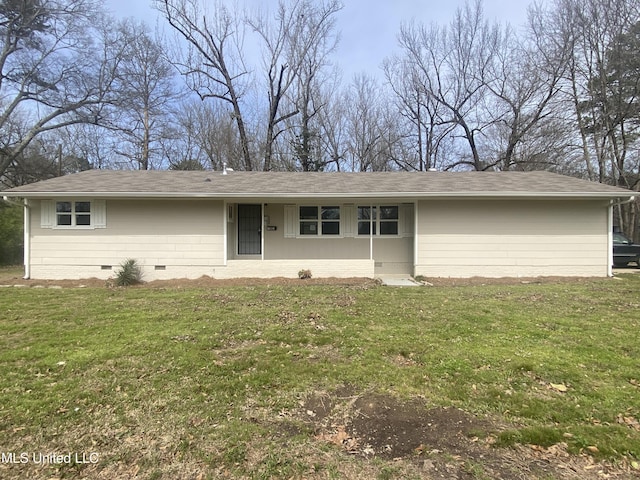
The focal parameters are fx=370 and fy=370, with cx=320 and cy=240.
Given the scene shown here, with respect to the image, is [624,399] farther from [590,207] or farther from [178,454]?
[590,207]

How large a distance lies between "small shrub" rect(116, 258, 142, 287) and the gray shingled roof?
1927 mm

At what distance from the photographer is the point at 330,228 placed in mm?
11938

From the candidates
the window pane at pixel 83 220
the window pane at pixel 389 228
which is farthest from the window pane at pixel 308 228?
the window pane at pixel 83 220

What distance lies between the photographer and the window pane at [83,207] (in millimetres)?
10836

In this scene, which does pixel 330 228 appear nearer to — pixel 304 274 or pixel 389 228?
pixel 389 228

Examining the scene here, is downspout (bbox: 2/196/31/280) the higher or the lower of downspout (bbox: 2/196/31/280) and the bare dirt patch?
the higher

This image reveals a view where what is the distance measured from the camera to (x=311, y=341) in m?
4.78

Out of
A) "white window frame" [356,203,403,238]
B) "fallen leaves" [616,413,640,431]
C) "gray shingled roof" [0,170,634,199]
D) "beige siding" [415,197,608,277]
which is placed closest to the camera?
"fallen leaves" [616,413,640,431]

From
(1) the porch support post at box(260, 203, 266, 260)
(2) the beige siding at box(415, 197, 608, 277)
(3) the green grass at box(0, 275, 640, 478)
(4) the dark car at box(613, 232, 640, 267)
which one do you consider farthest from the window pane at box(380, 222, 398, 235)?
(4) the dark car at box(613, 232, 640, 267)

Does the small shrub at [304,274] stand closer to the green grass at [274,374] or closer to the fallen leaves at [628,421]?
the green grass at [274,374]

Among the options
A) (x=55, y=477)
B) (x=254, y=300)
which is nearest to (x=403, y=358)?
(x=55, y=477)

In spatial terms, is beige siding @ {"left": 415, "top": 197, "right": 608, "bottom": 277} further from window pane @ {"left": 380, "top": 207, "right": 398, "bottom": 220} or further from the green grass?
the green grass

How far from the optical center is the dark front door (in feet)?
39.4

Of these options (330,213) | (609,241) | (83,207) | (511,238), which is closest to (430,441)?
(330,213)
